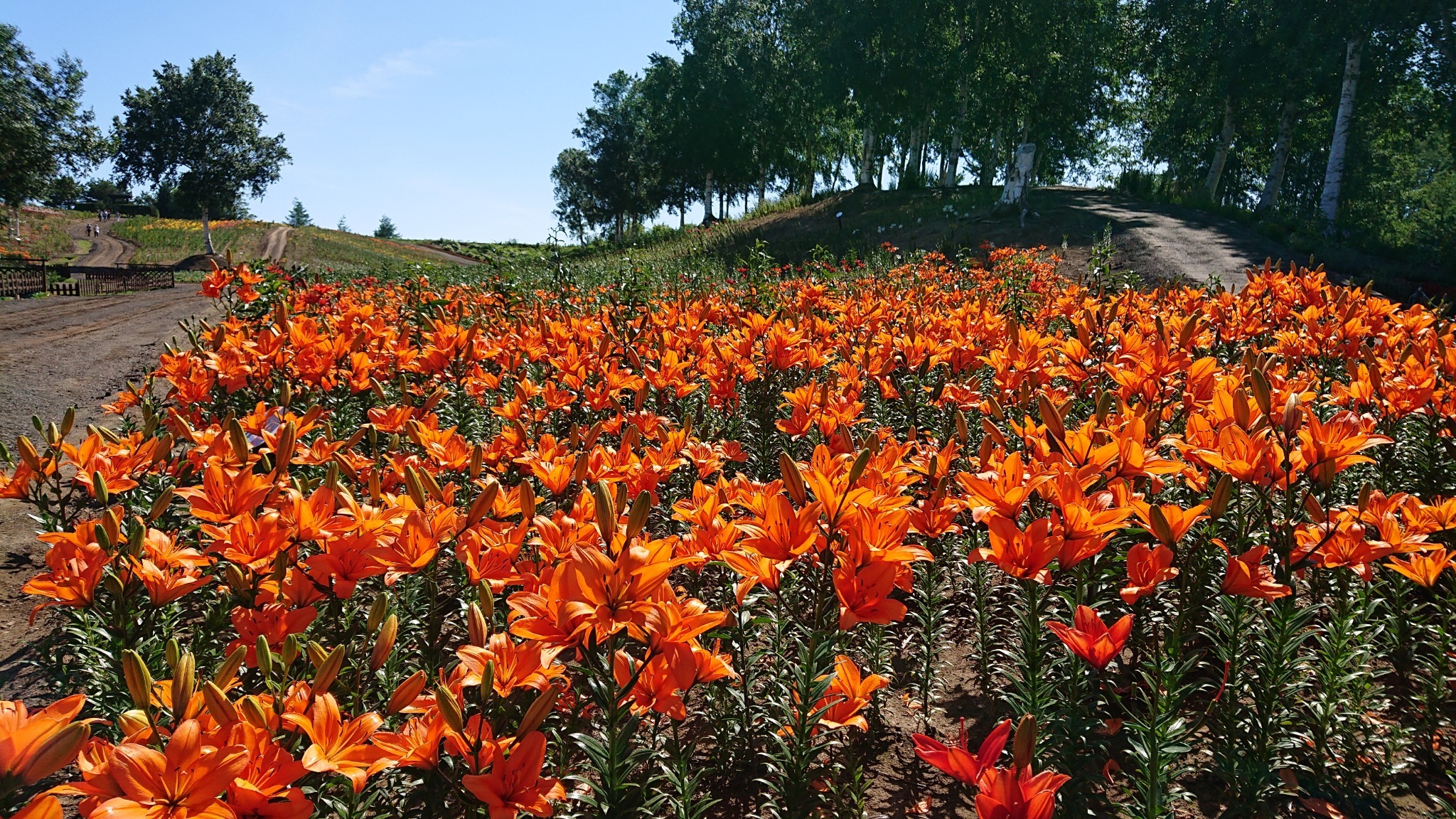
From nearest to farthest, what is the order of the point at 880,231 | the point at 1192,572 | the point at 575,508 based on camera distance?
the point at 575,508 < the point at 1192,572 < the point at 880,231

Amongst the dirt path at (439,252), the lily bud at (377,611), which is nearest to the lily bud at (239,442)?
the lily bud at (377,611)

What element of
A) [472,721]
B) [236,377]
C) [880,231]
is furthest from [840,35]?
[472,721]

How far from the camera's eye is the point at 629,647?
233 cm

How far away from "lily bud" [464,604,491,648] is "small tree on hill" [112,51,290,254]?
42.6 metres

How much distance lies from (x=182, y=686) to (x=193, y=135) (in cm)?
4433

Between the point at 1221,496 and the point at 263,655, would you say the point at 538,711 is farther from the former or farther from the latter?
the point at 1221,496

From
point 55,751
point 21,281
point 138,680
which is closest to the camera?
point 55,751

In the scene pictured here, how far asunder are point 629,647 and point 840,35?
26681mm

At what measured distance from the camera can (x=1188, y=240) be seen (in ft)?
48.2

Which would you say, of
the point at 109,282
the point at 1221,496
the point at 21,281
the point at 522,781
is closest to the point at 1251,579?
the point at 1221,496

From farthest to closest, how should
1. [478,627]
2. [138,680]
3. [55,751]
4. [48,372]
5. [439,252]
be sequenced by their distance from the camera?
[439,252] → [48,372] → [478,627] → [138,680] → [55,751]

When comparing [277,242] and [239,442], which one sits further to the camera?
[277,242]

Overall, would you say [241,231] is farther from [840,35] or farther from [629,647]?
[629,647]

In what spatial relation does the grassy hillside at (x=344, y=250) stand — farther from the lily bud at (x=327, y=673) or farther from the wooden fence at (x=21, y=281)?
the lily bud at (x=327, y=673)
